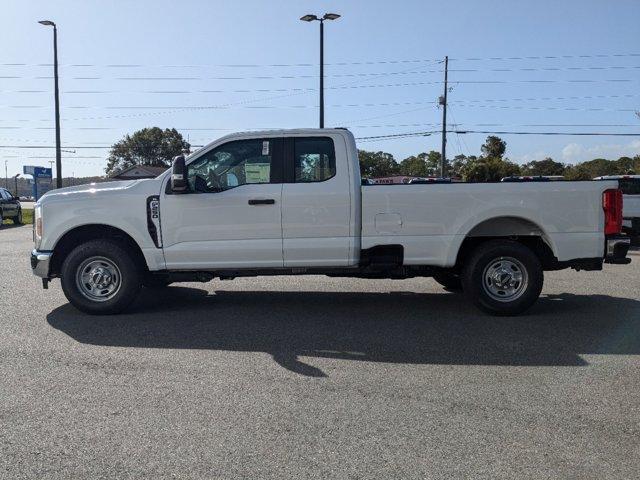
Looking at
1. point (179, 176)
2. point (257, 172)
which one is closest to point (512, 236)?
point (257, 172)

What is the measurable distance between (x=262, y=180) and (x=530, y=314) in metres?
3.60

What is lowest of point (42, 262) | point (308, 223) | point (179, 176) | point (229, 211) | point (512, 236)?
point (42, 262)

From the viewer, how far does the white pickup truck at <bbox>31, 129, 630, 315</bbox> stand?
267 inches

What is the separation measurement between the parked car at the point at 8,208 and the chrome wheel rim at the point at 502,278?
2424 cm

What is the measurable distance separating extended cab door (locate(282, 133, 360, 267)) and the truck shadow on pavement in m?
0.76

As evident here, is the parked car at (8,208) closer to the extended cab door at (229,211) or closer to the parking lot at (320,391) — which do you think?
the parking lot at (320,391)

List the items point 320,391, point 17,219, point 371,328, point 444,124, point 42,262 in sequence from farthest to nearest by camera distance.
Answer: point 444,124
point 17,219
point 42,262
point 371,328
point 320,391

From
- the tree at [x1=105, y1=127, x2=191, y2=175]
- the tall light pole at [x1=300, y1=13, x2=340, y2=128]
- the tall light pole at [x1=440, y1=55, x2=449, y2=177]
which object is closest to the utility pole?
the tall light pole at [x1=440, y1=55, x2=449, y2=177]

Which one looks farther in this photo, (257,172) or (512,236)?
(512,236)

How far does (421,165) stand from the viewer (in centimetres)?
9488

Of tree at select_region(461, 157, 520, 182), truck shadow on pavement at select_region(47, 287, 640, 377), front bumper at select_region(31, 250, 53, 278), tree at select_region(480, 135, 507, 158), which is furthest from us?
tree at select_region(480, 135, 507, 158)

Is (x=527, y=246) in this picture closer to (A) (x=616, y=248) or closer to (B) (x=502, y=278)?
(B) (x=502, y=278)

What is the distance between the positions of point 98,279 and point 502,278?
15.8 ft

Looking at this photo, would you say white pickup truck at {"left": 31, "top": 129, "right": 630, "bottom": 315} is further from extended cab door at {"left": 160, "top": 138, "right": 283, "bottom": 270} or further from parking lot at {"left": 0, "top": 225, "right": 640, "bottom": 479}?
parking lot at {"left": 0, "top": 225, "right": 640, "bottom": 479}
